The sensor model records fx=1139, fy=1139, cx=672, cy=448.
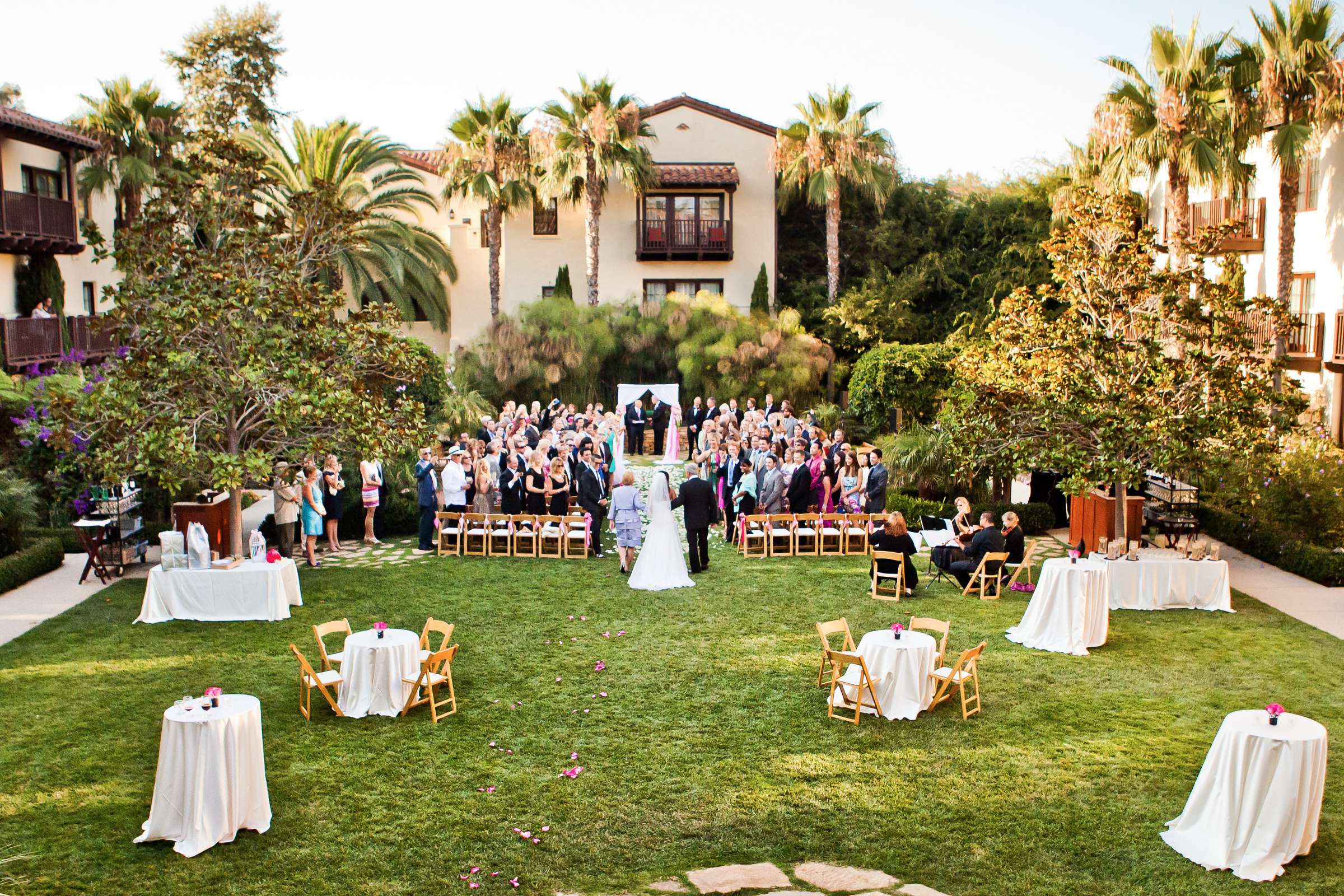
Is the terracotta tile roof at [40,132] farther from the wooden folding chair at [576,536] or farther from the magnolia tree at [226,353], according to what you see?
the wooden folding chair at [576,536]

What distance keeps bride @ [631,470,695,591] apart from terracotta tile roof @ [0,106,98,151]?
18833 millimetres

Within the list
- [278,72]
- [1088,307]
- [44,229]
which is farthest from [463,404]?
[278,72]

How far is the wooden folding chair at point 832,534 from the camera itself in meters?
18.6

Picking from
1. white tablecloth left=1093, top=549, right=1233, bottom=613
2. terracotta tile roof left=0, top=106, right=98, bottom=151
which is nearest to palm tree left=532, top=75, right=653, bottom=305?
terracotta tile roof left=0, top=106, right=98, bottom=151

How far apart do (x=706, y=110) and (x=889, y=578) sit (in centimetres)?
2628

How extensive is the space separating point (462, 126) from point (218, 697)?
30.3m

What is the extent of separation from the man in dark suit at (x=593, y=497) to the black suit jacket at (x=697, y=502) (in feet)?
6.43

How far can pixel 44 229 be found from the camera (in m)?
27.3

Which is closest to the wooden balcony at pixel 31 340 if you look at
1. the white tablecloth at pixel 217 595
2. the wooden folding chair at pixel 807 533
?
the white tablecloth at pixel 217 595

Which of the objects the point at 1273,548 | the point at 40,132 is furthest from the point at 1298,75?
the point at 40,132

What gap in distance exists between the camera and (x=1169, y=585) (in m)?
15.6

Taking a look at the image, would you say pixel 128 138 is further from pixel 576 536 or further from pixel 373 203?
pixel 576 536

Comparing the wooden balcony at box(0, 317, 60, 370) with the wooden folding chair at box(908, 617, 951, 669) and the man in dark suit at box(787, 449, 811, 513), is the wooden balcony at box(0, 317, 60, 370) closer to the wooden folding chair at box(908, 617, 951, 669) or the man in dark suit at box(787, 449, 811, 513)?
the man in dark suit at box(787, 449, 811, 513)

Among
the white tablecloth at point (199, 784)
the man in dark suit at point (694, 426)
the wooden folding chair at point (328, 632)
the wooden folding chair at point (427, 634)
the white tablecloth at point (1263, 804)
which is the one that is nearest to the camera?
the white tablecloth at point (1263, 804)
